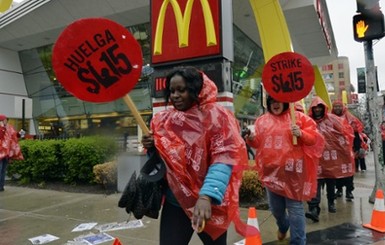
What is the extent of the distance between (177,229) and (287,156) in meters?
2.03

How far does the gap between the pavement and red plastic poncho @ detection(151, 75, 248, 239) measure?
90.8 inches

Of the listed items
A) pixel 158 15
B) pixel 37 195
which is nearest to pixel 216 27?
pixel 158 15

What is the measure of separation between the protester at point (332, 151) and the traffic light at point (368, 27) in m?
1.75

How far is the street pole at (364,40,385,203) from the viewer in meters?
6.73

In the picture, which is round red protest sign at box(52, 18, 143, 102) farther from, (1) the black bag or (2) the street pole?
(2) the street pole

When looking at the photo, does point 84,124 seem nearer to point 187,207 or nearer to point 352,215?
point 352,215

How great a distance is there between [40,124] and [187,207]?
68.9 ft

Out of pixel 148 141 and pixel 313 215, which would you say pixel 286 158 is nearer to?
pixel 313 215

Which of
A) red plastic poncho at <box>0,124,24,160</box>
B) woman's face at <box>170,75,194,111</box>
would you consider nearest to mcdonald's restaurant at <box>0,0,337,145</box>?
woman's face at <box>170,75,194,111</box>

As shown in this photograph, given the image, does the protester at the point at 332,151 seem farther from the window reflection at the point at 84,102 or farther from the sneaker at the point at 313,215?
the window reflection at the point at 84,102

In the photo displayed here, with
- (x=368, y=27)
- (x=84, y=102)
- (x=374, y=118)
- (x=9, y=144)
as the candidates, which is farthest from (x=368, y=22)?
(x=84, y=102)

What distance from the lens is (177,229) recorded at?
2.45 metres

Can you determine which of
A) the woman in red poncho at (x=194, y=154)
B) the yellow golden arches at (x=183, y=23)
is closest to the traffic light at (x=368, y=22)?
the yellow golden arches at (x=183, y=23)

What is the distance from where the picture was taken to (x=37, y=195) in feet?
27.1
